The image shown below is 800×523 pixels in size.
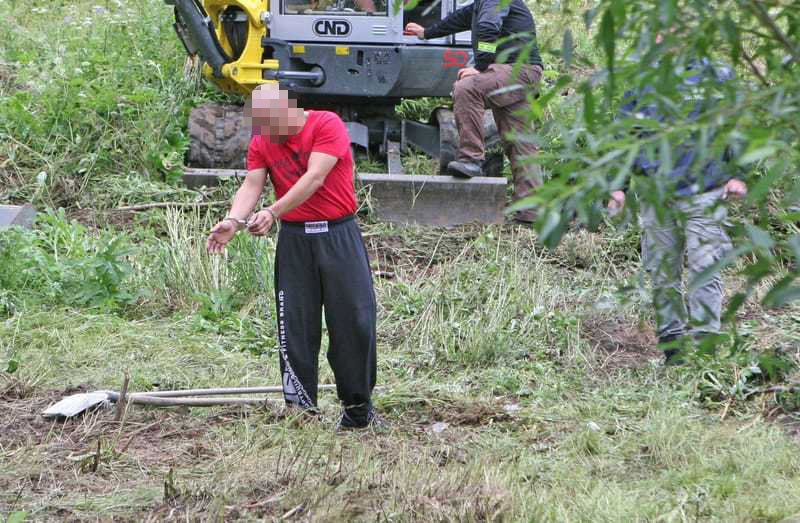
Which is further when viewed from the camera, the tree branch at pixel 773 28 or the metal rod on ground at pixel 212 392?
the metal rod on ground at pixel 212 392

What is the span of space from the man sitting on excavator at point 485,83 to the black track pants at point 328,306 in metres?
3.62

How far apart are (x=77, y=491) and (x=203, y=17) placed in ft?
20.1

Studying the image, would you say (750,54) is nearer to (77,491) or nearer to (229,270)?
(77,491)

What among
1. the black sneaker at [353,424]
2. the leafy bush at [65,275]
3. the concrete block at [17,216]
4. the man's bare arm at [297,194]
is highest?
the man's bare arm at [297,194]

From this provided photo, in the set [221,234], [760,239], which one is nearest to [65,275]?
[221,234]

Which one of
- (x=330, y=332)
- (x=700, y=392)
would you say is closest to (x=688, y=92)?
(x=330, y=332)

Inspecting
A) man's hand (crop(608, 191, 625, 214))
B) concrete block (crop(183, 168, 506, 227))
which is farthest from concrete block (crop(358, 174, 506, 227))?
man's hand (crop(608, 191, 625, 214))

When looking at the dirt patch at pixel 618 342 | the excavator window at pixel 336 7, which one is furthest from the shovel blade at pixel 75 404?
the excavator window at pixel 336 7

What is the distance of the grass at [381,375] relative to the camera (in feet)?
13.5

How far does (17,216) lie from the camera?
27.6 feet

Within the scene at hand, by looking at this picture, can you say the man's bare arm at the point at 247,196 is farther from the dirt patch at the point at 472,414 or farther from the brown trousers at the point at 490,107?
the brown trousers at the point at 490,107

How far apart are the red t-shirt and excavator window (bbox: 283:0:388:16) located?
17.0 ft

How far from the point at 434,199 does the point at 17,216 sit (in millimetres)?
3274

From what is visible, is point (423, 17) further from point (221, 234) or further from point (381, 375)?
point (221, 234)
